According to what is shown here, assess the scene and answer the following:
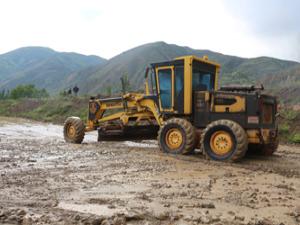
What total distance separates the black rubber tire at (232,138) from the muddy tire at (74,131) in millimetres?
5032

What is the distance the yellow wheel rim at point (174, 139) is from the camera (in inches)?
405

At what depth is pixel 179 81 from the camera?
10.6 m

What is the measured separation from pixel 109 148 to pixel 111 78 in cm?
9248

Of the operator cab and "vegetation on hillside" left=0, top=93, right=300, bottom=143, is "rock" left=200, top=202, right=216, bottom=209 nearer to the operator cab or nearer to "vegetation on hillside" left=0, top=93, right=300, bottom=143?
the operator cab

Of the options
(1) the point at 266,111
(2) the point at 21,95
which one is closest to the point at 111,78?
(2) the point at 21,95

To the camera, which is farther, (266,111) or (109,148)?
(109,148)

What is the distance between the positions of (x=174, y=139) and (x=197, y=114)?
92cm

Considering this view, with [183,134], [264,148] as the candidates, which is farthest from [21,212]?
[264,148]

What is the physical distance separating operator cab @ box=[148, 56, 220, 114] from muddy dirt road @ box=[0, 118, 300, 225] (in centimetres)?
161

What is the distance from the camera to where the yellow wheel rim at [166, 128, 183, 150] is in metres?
10.3

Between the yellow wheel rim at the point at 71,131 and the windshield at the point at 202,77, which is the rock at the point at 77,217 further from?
the yellow wheel rim at the point at 71,131

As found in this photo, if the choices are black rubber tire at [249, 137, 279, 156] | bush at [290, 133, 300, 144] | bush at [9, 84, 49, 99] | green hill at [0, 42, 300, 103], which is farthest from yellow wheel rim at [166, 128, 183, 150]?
bush at [9, 84, 49, 99]

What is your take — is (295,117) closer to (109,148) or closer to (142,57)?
(109,148)

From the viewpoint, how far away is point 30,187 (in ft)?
20.1
